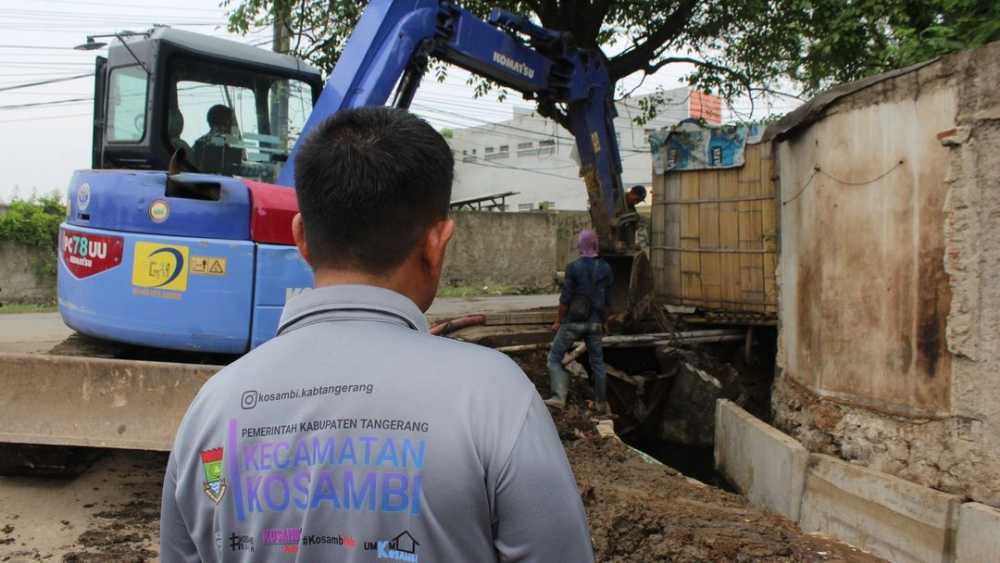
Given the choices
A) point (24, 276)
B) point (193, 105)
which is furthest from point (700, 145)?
point (24, 276)

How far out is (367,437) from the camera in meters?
1.12

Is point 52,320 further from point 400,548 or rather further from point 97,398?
point 400,548

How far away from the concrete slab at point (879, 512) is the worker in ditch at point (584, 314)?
2486 mm

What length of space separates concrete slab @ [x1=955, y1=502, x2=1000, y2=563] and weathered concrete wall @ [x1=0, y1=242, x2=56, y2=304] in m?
17.5

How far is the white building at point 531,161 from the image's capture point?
1505 inches

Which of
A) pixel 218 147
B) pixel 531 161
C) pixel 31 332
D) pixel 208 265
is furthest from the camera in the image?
pixel 531 161

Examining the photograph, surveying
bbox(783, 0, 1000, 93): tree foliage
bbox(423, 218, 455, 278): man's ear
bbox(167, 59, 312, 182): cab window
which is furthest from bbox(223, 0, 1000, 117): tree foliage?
→ bbox(423, 218, 455, 278): man's ear

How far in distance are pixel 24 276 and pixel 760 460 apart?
16100 mm

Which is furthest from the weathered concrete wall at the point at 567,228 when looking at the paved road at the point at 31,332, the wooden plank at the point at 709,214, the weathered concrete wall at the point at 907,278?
the weathered concrete wall at the point at 907,278

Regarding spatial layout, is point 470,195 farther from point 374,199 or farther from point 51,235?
point 374,199

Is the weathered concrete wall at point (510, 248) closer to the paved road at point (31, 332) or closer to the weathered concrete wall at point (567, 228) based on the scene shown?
the weathered concrete wall at point (567, 228)

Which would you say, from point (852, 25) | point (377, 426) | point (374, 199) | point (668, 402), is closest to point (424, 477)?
point (377, 426)

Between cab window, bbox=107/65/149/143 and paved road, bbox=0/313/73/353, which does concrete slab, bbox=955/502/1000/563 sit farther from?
paved road, bbox=0/313/73/353

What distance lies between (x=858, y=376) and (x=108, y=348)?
5082 millimetres
